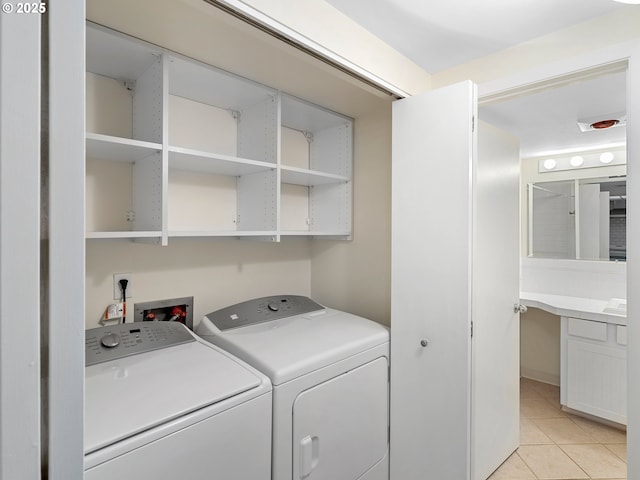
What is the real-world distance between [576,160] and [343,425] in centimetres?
324

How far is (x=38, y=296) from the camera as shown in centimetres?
44

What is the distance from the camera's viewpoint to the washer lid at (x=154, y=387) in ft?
3.02

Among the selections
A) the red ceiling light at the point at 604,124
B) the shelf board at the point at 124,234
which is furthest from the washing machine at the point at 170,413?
the red ceiling light at the point at 604,124

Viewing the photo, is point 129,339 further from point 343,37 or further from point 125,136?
point 343,37

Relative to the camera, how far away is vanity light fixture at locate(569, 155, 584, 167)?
3.11 m

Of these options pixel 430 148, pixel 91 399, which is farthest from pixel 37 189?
pixel 430 148

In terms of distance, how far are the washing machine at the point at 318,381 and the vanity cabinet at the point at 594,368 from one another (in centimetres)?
185

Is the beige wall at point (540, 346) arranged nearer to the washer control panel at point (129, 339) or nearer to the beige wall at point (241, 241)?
the beige wall at point (241, 241)

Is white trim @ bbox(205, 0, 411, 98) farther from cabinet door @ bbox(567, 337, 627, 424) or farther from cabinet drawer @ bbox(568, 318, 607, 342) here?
cabinet door @ bbox(567, 337, 627, 424)

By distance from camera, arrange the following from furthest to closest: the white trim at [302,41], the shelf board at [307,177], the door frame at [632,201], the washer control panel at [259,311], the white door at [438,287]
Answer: the shelf board at [307,177], the washer control panel at [259,311], the white door at [438,287], the door frame at [632,201], the white trim at [302,41]

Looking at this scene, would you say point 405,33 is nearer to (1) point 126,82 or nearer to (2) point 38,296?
(1) point 126,82

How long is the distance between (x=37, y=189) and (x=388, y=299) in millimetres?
1917

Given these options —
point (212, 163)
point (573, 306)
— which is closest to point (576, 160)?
point (573, 306)
